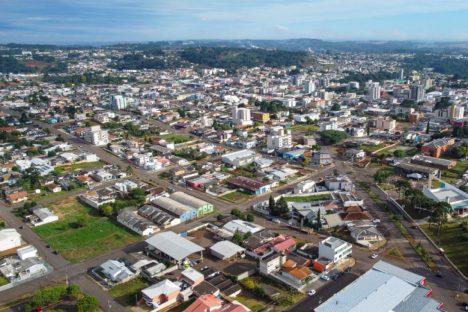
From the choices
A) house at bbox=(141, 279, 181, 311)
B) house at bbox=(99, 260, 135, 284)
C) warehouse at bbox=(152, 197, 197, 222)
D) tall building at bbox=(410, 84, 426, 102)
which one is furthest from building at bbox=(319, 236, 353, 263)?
tall building at bbox=(410, 84, 426, 102)

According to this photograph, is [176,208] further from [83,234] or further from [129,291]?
[129,291]

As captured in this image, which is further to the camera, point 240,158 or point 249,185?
point 240,158

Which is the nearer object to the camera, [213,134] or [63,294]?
[63,294]

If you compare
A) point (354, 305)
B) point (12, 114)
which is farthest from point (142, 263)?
point (12, 114)

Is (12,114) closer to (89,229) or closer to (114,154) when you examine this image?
(114,154)

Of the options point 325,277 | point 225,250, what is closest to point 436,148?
point 325,277

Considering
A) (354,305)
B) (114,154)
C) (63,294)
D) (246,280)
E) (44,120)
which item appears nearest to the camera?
(354,305)
